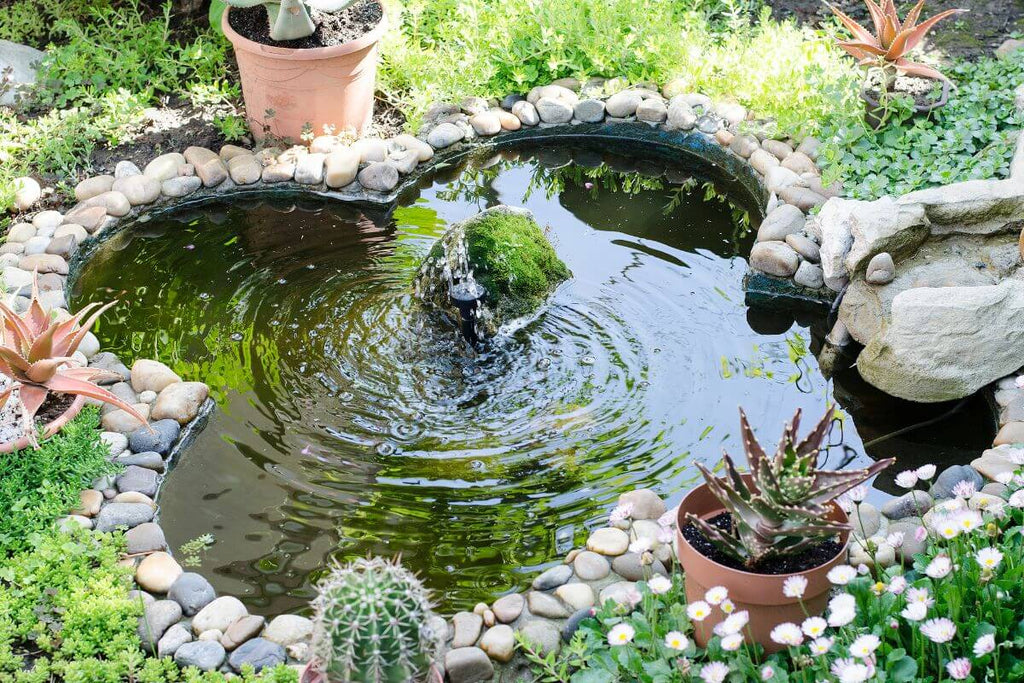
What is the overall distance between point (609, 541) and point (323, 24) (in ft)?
12.1

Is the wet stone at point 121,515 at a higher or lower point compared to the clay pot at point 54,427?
lower

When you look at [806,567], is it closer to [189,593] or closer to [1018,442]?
[1018,442]

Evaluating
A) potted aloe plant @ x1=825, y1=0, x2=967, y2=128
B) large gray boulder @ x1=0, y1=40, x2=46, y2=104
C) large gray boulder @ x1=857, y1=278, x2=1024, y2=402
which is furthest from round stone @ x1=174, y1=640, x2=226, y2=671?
large gray boulder @ x1=0, y1=40, x2=46, y2=104

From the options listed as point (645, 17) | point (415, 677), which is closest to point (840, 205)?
point (645, 17)

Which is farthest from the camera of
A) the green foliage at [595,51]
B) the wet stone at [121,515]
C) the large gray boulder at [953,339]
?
the green foliage at [595,51]

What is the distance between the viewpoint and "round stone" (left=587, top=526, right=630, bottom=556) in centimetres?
345

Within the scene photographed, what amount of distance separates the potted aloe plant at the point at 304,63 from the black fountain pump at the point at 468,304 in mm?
1691

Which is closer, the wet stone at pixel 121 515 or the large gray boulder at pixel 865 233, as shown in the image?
the wet stone at pixel 121 515

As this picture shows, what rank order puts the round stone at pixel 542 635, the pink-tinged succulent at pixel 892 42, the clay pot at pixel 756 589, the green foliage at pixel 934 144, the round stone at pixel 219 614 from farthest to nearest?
the pink-tinged succulent at pixel 892 42, the green foliage at pixel 934 144, the round stone at pixel 219 614, the round stone at pixel 542 635, the clay pot at pixel 756 589

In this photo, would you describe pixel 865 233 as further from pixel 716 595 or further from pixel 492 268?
pixel 716 595

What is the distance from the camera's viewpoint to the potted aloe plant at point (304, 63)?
217 inches

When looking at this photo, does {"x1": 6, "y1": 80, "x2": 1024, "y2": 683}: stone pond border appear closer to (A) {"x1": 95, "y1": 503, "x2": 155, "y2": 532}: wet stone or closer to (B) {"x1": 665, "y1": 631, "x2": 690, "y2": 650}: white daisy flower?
(A) {"x1": 95, "y1": 503, "x2": 155, "y2": 532}: wet stone

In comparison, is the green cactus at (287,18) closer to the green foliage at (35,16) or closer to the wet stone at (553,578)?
the green foliage at (35,16)

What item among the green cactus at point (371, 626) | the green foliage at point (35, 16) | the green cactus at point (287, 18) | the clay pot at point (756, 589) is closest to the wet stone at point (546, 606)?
the clay pot at point (756, 589)
